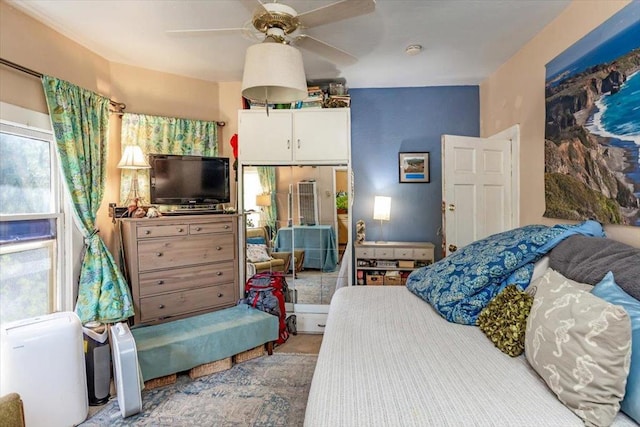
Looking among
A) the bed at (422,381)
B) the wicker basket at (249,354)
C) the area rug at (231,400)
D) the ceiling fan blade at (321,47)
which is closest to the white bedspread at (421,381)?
the bed at (422,381)

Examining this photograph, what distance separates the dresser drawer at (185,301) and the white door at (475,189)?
6.67 feet

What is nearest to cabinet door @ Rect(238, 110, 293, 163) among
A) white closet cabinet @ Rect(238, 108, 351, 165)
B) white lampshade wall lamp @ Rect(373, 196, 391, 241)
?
white closet cabinet @ Rect(238, 108, 351, 165)

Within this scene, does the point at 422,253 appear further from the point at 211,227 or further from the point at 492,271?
the point at 211,227

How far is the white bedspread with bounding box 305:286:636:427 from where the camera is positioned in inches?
36.9

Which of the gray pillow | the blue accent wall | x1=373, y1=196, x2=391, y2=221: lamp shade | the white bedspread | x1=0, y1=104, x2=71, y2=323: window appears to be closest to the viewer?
the white bedspread

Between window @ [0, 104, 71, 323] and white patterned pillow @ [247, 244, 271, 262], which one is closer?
window @ [0, 104, 71, 323]

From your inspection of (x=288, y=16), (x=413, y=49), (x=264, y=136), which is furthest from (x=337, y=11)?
(x=264, y=136)

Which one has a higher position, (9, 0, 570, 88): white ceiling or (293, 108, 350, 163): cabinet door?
(9, 0, 570, 88): white ceiling

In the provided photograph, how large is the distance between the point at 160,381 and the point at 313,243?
1650 millimetres

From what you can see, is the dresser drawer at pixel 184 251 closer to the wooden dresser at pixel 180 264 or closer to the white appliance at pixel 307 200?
the wooden dresser at pixel 180 264

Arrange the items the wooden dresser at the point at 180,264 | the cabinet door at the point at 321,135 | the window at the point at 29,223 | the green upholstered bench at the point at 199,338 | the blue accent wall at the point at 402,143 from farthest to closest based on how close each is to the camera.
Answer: the blue accent wall at the point at 402,143 < the cabinet door at the point at 321,135 < the wooden dresser at the point at 180,264 < the green upholstered bench at the point at 199,338 < the window at the point at 29,223

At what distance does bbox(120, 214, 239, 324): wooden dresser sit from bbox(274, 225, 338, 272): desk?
465 mm

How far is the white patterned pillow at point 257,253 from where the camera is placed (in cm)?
327

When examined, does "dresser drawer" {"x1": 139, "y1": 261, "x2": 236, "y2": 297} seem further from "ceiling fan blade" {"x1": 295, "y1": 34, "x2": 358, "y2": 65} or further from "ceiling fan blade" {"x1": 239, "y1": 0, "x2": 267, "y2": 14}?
"ceiling fan blade" {"x1": 239, "y1": 0, "x2": 267, "y2": 14}
